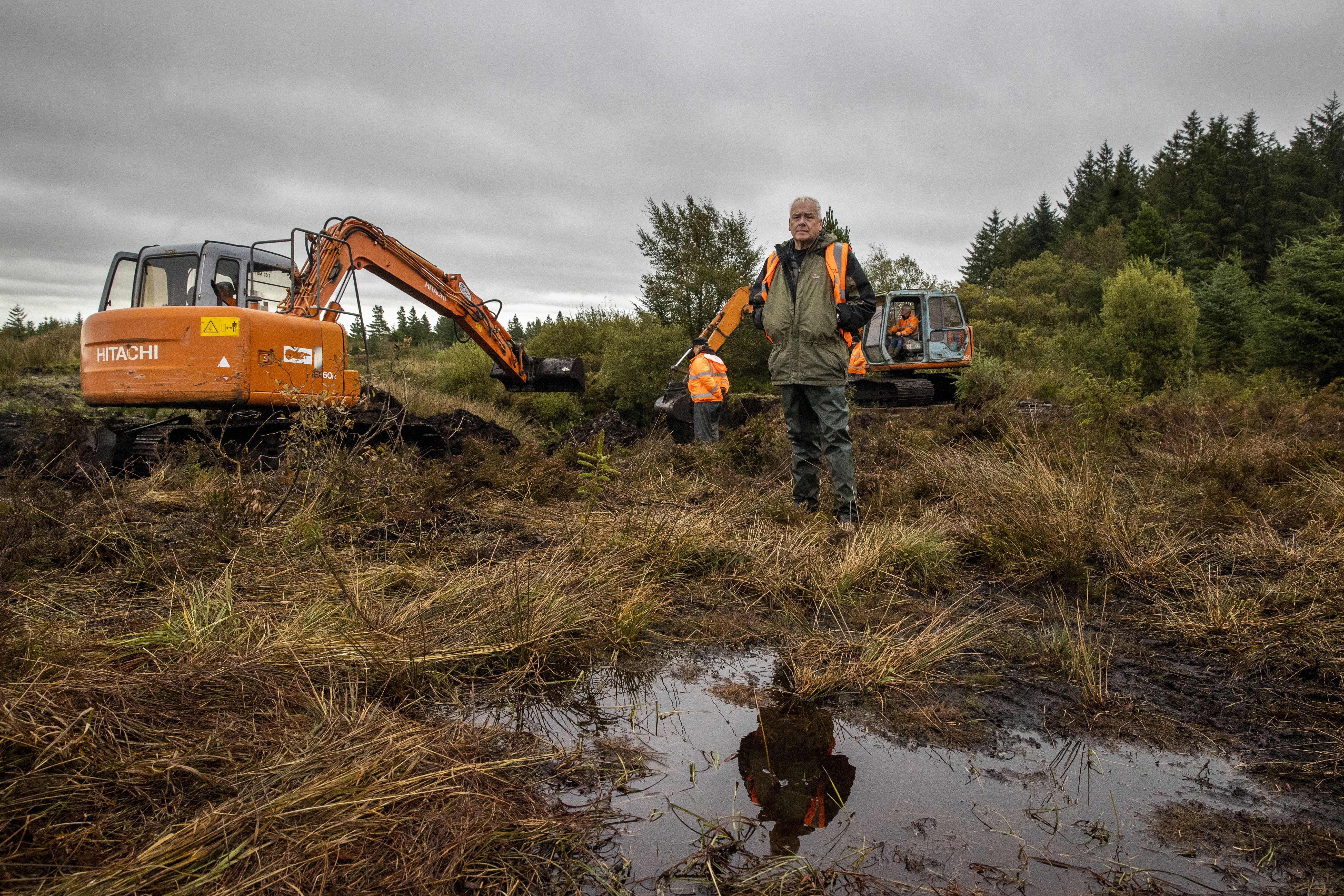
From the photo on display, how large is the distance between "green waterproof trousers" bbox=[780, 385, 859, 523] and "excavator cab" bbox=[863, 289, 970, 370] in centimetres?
1005

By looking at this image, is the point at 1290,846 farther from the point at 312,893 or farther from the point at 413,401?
the point at 413,401

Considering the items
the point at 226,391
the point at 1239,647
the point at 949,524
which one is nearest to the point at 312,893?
the point at 1239,647

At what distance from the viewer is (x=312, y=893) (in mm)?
1484

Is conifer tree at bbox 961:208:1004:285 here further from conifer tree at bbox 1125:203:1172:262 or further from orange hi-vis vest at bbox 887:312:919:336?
orange hi-vis vest at bbox 887:312:919:336

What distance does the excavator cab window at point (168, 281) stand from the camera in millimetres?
8750

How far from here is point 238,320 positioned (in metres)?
7.16

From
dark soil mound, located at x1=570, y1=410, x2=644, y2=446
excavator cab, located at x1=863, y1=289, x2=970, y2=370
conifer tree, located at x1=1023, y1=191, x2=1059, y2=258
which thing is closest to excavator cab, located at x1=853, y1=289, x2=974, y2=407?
excavator cab, located at x1=863, y1=289, x2=970, y2=370

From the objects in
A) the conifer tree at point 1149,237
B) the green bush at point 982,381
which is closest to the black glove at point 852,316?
the green bush at point 982,381

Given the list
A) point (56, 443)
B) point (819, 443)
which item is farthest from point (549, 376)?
point (819, 443)

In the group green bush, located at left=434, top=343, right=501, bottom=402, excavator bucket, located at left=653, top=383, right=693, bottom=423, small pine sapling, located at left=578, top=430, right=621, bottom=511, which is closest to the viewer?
small pine sapling, located at left=578, top=430, right=621, bottom=511

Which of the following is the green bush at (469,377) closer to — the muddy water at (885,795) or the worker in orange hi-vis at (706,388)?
the worker in orange hi-vis at (706,388)

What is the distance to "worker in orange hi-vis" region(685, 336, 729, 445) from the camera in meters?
9.89

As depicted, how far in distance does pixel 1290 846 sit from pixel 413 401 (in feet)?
49.7

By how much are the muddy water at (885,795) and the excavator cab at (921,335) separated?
13351 mm
